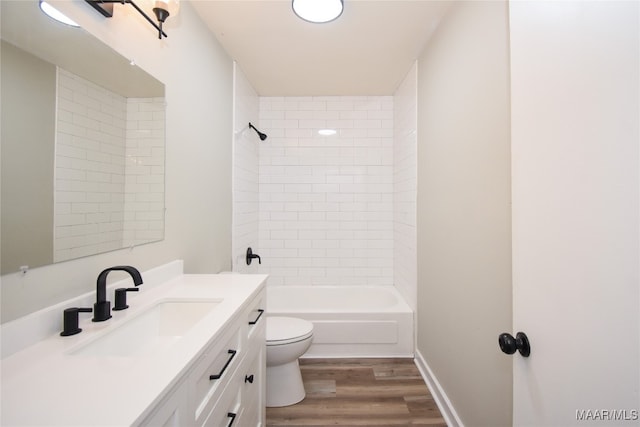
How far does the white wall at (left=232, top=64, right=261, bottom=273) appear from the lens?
250 cm

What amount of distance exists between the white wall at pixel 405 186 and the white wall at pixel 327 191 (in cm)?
13

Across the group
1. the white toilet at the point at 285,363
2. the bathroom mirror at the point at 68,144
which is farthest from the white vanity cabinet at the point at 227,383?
the bathroom mirror at the point at 68,144

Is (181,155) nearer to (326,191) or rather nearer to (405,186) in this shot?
(326,191)

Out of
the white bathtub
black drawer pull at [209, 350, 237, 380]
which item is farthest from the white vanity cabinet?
the white bathtub

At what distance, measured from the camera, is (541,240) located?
75 cm

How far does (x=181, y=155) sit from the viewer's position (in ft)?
5.32

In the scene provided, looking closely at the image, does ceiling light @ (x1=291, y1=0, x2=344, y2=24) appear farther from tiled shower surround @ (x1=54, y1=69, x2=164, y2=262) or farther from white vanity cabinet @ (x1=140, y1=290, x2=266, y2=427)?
white vanity cabinet @ (x1=140, y1=290, x2=266, y2=427)

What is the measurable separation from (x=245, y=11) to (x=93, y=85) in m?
1.12

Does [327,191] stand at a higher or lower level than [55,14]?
lower

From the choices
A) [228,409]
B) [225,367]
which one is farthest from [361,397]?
[225,367]

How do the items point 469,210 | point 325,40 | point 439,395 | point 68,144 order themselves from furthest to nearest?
point 325,40
point 439,395
point 469,210
point 68,144

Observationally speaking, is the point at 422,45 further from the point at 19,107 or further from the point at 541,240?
the point at 19,107

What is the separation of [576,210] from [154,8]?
166cm

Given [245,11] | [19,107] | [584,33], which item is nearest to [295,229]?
[245,11]
